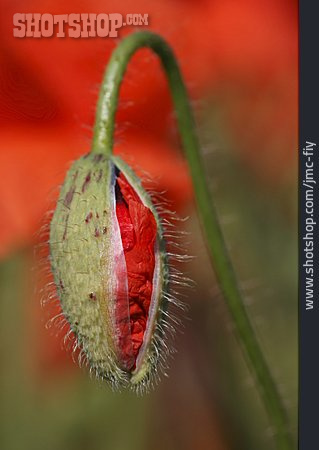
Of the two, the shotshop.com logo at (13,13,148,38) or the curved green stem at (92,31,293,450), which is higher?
the shotshop.com logo at (13,13,148,38)

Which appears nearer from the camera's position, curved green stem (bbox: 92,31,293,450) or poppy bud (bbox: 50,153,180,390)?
poppy bud (bbox: 50,153,180,390)

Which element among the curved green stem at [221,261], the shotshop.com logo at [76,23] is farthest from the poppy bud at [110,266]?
the shotshop.com logo at [76,23]

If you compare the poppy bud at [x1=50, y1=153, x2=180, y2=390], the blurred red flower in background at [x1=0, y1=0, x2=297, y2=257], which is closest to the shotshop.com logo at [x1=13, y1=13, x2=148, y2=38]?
the blurred red flower in background at [x1=0, y1=0, x2=297, y2=257]
